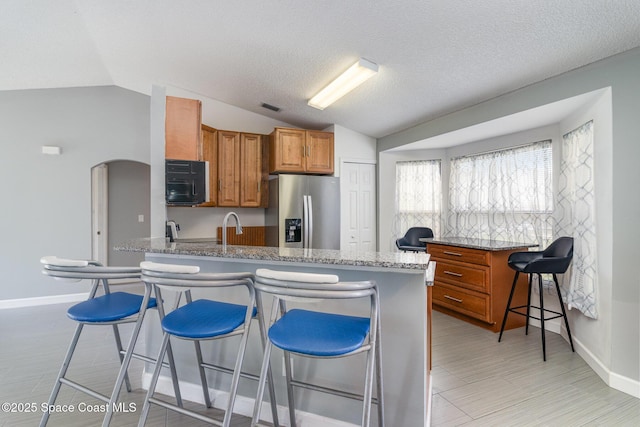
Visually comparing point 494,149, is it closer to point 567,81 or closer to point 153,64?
point 567,81

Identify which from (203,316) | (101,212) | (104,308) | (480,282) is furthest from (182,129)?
(480,282)

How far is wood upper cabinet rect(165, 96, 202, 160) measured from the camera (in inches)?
123

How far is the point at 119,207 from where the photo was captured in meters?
5.51

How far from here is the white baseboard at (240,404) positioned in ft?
5.58

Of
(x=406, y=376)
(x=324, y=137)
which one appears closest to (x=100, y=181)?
(x=324, y=137)

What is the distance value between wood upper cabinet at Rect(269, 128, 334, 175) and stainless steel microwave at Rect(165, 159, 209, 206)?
4.54ft

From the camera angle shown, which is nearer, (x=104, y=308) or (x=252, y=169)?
(x=104, y=308)

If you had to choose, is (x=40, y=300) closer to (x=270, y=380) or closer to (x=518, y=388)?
(x=270, y=380)

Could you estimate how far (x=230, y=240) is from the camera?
4.49m

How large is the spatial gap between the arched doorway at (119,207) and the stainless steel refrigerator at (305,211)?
281 centimetres

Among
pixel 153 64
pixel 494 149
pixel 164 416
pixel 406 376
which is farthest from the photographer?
pixel 494 149

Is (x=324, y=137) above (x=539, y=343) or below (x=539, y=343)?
above

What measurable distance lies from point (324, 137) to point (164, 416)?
3575 mm

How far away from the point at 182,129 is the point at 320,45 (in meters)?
1.60
